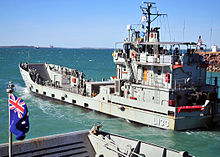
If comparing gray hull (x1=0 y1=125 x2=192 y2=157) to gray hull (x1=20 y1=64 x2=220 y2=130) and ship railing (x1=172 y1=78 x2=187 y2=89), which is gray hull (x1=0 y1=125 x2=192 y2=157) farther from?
ship railing (x1=172 y1=78 x2=187 y2=89)

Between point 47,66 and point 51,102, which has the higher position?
point 47,66

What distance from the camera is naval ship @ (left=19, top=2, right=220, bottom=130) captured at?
2291 centimetres

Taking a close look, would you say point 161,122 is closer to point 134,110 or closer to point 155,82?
point 134,110

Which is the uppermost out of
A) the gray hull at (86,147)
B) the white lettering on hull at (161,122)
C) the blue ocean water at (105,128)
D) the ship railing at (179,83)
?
the ship railing at (179,83)

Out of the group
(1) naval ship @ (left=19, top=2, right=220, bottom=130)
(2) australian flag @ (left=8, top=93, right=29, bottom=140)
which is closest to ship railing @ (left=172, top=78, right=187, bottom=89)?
(1) naval ship @ (left=19, top=2, right=220, bottom=130)

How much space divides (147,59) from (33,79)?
19.9m

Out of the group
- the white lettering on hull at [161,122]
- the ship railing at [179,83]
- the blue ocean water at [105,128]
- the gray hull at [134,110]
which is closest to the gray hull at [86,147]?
the blue ocean water at [105,128]

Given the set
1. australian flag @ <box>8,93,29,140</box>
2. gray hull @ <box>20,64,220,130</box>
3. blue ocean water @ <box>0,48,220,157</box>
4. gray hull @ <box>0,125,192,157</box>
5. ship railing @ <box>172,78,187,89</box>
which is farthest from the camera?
ship railing @ <box>172,78,187,89</box>

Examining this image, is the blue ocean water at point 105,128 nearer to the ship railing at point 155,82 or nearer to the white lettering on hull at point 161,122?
the white lettering on hull at point 161,122

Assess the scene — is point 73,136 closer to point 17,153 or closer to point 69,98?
point 17,153

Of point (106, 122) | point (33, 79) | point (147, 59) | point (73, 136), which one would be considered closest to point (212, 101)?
point (147, 59)

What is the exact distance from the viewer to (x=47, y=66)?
4291 centimetres

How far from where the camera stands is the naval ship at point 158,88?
902 inches

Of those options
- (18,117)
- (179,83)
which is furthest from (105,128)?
(18,117)
